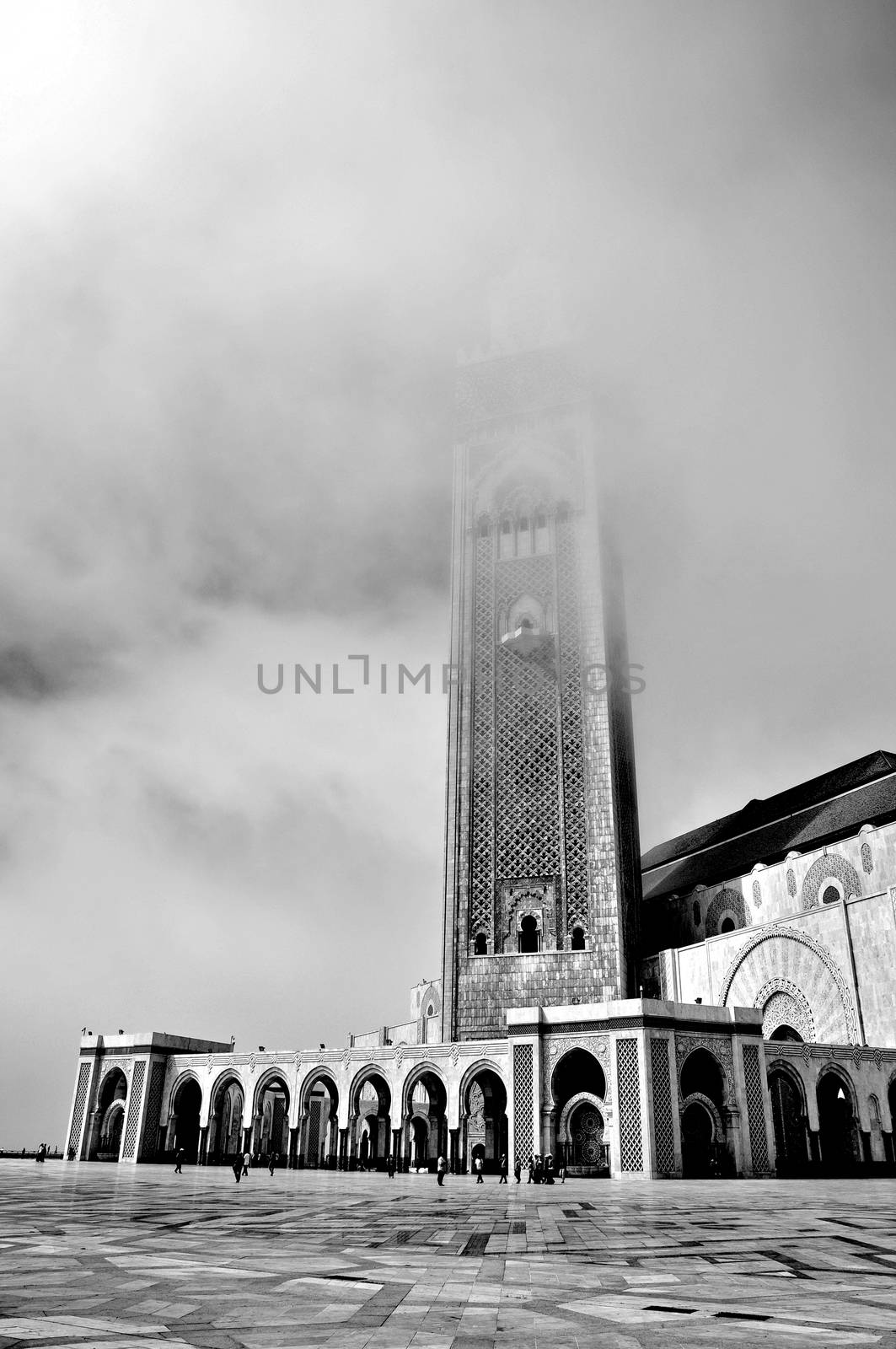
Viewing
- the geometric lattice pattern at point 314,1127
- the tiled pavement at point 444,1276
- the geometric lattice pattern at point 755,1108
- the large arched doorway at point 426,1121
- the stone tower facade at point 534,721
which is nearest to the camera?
the tiled pavement at point 444,1276

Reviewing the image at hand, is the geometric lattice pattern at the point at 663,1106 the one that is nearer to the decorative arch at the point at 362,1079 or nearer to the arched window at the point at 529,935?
the arched window at the point at 529,935

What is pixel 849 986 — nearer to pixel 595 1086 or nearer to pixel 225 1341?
pixel 595 1086

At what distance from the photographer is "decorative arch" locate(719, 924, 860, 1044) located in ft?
74.1

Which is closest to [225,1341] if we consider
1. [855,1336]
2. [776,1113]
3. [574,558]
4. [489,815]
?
[855,1336]

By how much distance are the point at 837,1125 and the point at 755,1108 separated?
3.36 meters

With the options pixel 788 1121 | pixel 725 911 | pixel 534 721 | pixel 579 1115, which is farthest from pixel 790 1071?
pixel 534 721

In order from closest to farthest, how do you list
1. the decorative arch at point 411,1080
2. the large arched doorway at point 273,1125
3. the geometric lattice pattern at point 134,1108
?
the decorative arch at point 411,1080, the geometric lattice pattern at point 134,1108, the large arched doorway at point 273,1125

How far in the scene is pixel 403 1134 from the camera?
25.1m

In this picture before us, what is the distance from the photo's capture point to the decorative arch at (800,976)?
2259cm

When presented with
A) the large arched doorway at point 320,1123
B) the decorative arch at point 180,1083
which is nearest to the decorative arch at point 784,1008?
the large arched doorway at point 320,1123

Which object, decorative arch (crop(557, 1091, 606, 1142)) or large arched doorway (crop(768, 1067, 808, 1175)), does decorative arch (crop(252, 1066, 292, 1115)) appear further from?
large arched doorway (crop(768, 1067, 808, 1175))

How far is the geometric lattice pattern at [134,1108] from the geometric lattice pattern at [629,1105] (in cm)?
1545

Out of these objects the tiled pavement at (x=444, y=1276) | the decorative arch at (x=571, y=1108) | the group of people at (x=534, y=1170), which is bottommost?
the group of people at (x=534, y=1170)

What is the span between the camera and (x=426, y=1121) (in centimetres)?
2980
